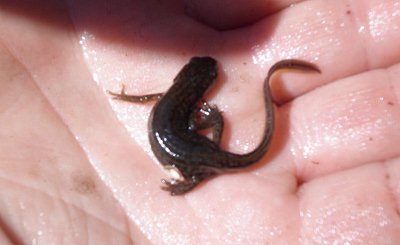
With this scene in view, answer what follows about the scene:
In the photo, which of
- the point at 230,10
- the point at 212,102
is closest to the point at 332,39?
the point at 230,10

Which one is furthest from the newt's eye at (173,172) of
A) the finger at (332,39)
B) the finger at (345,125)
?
the finger at (332,39)

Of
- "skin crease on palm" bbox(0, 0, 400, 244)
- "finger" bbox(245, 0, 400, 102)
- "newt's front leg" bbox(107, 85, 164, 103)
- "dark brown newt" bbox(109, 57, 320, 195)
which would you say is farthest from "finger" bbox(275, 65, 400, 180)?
"newt's front leg" bbox(107, 85, 164, 103)

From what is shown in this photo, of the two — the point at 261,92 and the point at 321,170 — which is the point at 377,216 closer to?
the point at 321,170

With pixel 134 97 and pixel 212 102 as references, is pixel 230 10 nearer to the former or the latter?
pixel 212 102

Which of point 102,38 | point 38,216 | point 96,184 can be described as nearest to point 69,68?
point 102,38

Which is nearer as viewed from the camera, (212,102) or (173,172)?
(173,172)

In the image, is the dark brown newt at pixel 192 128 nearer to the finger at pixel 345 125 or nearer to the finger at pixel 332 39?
the finger at pixel 332 39
